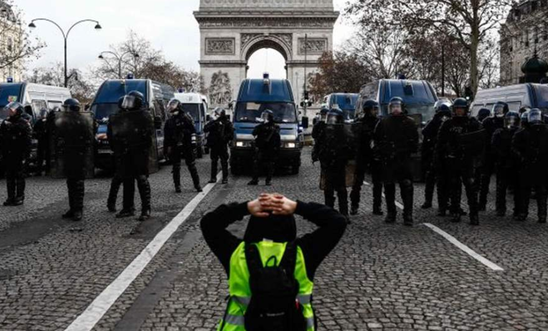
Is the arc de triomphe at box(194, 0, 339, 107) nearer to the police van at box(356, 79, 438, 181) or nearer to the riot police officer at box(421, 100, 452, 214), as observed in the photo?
the police van at box(356, 79, 438, 181)

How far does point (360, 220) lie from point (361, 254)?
2741 mm

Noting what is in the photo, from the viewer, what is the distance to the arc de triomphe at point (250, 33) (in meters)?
73.7

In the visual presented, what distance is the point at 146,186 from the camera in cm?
1045

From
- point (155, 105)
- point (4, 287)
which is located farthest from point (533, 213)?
point (155, 105)

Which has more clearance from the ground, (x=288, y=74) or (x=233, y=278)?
(x=288, y=74)

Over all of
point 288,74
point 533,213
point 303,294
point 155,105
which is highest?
point 288,74

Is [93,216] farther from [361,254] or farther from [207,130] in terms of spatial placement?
[207,130]

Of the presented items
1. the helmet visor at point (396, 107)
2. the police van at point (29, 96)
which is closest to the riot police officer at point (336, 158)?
the helmet visor at point (396, 107)

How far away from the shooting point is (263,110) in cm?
1975

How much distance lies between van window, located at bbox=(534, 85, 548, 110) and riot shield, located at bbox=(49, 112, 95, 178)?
10.7 m

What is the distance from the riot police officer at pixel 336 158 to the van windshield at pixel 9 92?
1250cm

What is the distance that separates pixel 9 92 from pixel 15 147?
27.5ft

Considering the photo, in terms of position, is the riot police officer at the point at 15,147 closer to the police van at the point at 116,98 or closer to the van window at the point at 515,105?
the police van at the point at 116,98

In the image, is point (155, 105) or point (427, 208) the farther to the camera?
point (155, 105)
